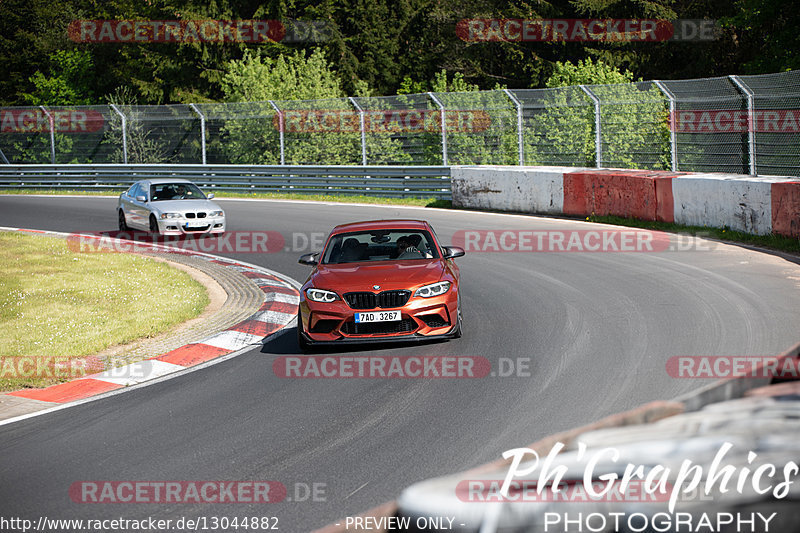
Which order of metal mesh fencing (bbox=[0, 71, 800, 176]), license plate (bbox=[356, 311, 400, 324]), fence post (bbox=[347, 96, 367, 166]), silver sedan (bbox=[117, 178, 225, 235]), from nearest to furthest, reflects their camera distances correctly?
license plate (bbox=[356, 311, 400, 324]) < metal mesh fencing (bbox=[0, 71, 800, 176]) < silver sedan (bbox=[117, 178, 225, 235]) < fence post (bbox=[347, 96, 367, 166])

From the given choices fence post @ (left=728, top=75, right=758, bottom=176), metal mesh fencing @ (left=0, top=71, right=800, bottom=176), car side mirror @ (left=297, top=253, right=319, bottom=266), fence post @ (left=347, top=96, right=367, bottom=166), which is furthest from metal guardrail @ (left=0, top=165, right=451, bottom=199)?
car side mirror @ (left=297, top=253, right=319, bottom=266)

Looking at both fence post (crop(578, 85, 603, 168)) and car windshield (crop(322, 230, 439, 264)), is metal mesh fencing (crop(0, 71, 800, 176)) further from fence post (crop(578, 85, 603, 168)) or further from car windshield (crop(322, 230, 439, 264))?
car windshield (crop(322, 230, 439, 264))

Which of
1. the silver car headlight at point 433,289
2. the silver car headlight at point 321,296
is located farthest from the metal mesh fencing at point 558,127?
the silver car headlight at point 321,296

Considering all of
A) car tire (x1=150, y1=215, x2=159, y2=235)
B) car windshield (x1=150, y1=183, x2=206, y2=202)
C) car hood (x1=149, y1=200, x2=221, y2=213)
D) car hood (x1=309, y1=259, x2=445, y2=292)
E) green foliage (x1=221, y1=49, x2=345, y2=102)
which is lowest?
car hood (x1=309, y1=259, x2=445, y2=292)

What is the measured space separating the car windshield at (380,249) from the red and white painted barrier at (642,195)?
24.4ft

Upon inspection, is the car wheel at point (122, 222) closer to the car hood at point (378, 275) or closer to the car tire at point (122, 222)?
the car tire at point (122, 222)

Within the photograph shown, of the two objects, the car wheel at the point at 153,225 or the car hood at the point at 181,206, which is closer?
the car hood at the point at 181,206

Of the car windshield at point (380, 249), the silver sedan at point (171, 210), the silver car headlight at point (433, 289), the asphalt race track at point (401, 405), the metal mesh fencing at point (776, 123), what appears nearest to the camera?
the asphalt race track at point (401, 405)

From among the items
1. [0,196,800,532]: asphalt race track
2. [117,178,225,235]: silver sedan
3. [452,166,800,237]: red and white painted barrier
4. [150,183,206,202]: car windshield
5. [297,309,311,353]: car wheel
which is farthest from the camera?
[150,183,206,202]: car windshield

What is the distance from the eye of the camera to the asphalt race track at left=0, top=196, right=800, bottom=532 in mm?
5711

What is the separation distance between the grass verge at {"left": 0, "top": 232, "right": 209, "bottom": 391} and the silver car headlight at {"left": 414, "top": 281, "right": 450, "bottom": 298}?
3.68 m

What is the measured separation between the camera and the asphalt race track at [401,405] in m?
5.71

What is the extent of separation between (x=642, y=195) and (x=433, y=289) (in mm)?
10848

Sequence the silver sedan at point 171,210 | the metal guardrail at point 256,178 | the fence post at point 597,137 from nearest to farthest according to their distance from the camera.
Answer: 1. the silver sedan at point 171,210
2. the fence post at point 597,137
3. the metal guardrail at point 256,178
